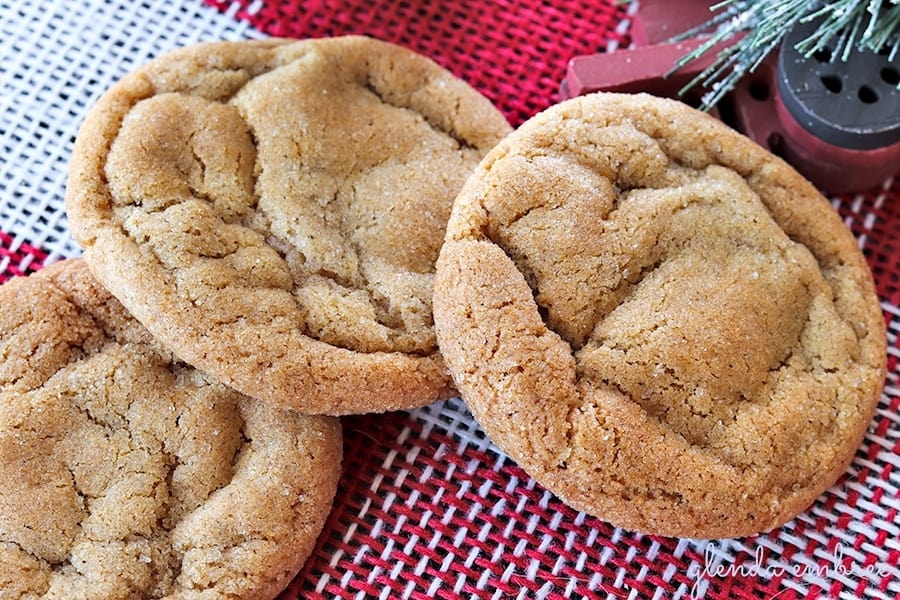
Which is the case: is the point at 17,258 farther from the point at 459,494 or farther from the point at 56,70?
the point at 459,494

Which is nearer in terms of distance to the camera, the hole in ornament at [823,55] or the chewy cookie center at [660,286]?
the chewy cookie center at [660,286]

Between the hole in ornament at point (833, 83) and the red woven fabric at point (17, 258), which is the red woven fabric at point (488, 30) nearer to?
the hole in ornament at point (833, 83)

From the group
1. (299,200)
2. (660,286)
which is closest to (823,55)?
(660,286)

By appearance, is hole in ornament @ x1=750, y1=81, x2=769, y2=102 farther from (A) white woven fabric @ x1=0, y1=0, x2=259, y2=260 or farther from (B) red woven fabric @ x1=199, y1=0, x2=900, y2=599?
(A) white woven fabric @ x1=0, y1=0, x2=259, y2=260

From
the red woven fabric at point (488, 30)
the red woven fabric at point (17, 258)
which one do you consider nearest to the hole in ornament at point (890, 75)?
the red woven fabric at point (488, 30)

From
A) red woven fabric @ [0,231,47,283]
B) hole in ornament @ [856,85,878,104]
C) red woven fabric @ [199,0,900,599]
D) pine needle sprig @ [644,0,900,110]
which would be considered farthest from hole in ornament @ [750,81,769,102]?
red woven fabric @ [0,231,47,283]
